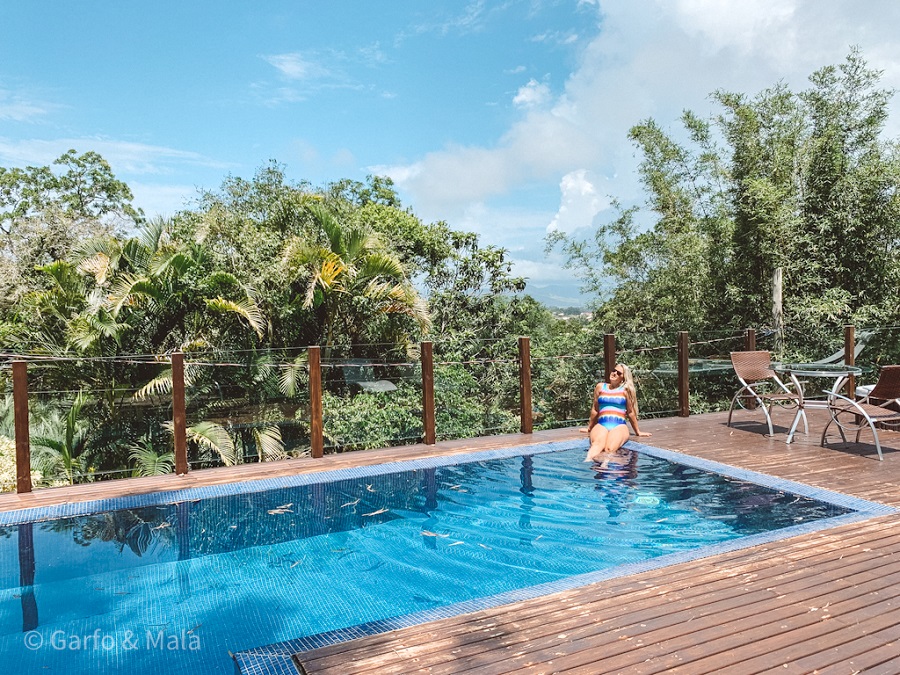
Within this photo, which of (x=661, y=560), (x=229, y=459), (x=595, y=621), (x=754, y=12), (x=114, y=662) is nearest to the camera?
(x=595, y=621)

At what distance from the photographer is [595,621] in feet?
9.12

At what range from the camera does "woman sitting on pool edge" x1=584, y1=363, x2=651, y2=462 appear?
6500mm

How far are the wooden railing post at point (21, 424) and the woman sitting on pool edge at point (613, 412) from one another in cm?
504

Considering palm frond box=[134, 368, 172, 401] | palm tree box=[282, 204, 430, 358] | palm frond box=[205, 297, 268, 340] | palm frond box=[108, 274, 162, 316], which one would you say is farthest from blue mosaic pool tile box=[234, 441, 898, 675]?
palm frond box=[108, 274, 162, 316]

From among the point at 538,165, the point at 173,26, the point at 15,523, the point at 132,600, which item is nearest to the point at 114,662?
the point at 132,600

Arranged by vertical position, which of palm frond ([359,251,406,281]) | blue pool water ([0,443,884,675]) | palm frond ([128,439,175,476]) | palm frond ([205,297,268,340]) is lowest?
blue pool water ([0,443,884,675])

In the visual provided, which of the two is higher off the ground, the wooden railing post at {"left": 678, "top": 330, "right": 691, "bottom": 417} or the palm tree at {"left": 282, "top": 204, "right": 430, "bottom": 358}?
the palm tree at {"left": 282, "top": 204, "right": 430, "bottom": 358}

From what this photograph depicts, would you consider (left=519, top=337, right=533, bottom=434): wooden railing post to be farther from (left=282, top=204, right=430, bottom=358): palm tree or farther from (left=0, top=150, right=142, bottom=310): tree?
(left=0, top=150, right=142, bottom=310): tree

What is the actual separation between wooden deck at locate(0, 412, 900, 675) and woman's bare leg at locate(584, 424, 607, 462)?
262cm

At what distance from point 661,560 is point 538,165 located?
58.3 m

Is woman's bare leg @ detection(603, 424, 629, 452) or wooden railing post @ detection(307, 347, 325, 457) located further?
woman's bare leg @ detection(603, 424, 629, 452)

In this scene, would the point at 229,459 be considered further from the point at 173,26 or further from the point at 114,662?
the point at 173,26

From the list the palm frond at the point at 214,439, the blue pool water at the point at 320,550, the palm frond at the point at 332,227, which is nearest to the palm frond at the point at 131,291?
the palm frond at the point at 332,227

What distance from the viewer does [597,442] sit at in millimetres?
6477
